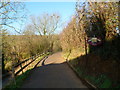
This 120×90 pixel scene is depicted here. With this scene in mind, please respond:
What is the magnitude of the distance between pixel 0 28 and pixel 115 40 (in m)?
13.1

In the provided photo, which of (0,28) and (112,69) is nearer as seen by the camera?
(112,69)

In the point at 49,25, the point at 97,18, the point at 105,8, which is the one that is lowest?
the point at 49,25

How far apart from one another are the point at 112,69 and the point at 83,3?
5.64 meters

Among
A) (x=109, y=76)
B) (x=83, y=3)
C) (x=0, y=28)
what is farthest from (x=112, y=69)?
(x=0, y=28)

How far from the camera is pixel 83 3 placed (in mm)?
9867

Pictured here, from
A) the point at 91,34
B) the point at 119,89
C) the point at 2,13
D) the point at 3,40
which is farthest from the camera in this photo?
the point at 3,40

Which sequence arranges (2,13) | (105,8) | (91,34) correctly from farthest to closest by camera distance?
(2,13) → (91,34) → (105,8)

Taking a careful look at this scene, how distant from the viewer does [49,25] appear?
45.9 metres

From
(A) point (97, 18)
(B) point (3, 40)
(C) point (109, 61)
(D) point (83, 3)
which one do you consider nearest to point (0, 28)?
(B) point (3, 40)

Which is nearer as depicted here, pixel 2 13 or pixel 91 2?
pixel 91 2

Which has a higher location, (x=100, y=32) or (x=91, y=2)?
(x=91, y=2)

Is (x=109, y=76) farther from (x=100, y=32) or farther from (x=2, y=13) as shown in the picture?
(x=2, y=13)

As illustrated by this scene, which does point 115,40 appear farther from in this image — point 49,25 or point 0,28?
point 49,25

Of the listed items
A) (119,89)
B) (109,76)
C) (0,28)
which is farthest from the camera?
(0,28)
